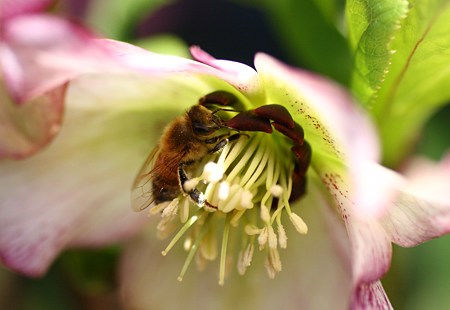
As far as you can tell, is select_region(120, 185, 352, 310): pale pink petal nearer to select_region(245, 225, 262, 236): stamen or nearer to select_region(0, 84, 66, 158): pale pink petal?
select_region(245, 225, 262, 236): stamen

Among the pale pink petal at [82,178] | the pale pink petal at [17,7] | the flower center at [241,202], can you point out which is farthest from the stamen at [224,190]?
the pale pink petal at [17,7]

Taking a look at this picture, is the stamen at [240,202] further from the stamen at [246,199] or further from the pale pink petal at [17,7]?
the pale pink petal at [17,7]

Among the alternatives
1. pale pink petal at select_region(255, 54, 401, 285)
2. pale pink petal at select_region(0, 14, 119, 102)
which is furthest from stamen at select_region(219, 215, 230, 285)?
pale pink petal at select_region(0, 14, 119, 102)

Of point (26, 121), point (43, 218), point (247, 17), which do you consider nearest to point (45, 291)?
point (43, 218)

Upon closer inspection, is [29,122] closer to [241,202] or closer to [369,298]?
[241,202]

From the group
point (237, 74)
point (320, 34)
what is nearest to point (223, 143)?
point (237, 74)
